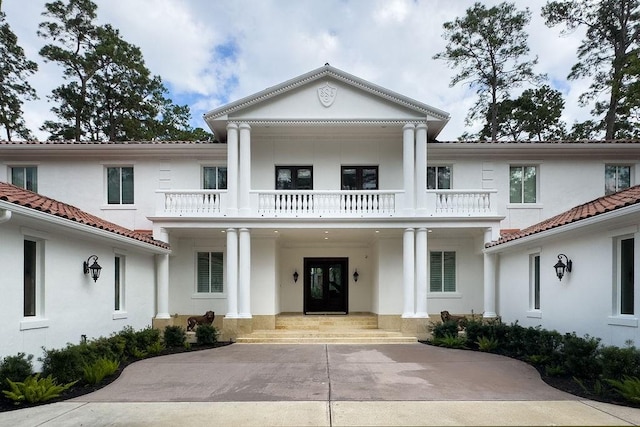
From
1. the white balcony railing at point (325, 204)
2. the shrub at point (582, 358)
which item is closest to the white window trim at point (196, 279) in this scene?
the white balcony railing at point (325, 204)

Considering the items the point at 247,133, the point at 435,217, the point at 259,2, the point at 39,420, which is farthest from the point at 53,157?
the point at 435,217

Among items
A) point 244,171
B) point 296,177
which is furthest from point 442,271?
point 244,171

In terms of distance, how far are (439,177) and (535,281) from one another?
5.73 metres

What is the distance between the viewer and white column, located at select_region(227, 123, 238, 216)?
1372 cm

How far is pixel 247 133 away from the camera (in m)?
13.7

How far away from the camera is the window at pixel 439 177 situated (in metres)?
15.7

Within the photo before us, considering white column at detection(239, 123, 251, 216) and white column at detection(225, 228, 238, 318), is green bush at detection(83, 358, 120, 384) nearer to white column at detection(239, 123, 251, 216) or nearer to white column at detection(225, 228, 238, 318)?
white column at detection(225, 228, 238, 318)

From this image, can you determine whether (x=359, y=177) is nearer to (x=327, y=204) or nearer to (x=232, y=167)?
(x=327, y=204)

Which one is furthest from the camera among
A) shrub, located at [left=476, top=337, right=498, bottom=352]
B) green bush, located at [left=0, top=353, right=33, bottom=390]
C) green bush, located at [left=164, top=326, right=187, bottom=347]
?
green bush, located at [left=164, top=326, right=187, bottom=347]

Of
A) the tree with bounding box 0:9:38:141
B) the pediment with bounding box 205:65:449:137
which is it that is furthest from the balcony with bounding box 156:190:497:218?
the tree with bounding box 0:9:38:141

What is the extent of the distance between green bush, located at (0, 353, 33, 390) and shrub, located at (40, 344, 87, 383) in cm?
57

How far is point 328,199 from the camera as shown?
1393cm

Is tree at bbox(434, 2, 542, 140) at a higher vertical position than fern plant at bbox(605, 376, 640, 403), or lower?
higher

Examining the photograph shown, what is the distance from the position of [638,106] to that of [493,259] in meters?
12.6
